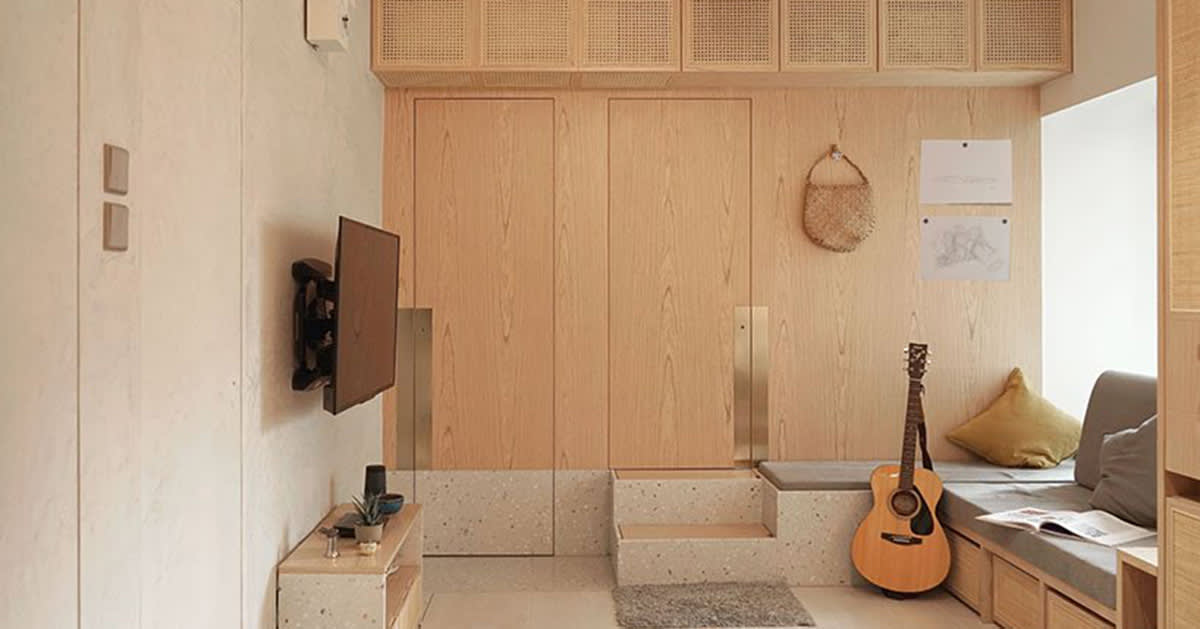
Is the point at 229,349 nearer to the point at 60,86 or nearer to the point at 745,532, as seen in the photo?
the point at 60,86

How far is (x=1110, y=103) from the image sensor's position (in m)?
4.61

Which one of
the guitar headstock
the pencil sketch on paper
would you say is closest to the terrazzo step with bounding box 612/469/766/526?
the guitar headstock

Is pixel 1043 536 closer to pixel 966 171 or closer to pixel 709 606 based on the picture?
pixel 709 606

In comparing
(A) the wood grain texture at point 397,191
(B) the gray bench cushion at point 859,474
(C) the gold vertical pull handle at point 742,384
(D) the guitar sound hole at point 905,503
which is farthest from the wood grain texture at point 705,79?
(D) the guitar sound hole at point 905,503

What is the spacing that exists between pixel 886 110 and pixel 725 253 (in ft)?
3.47

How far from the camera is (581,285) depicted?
4938 millimetres

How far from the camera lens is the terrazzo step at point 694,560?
432 centimetres

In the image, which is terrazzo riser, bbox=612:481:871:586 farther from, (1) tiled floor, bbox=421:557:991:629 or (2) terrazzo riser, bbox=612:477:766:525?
(2) terrazzo riser, bbox=612:477:766:525

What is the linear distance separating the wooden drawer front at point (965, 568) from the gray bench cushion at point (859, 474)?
32cm

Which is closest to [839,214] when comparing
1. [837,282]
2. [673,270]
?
[837,282]

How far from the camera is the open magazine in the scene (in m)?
3.38

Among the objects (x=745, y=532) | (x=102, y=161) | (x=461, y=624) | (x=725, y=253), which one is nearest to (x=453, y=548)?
(x=461, y=624)

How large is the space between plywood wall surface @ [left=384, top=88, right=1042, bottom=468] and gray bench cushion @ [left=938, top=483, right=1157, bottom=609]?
0.76 meters

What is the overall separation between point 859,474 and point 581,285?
157 cm
